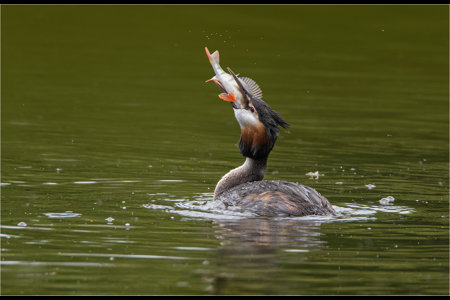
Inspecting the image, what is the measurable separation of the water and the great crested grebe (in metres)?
0.23

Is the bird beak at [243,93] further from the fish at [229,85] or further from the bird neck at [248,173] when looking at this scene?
the bird neck at [248,173]

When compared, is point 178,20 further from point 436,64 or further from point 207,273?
point 207,273

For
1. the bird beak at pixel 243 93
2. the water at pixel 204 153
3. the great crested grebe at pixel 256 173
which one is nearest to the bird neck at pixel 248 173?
the great crested grebe at pixel 256 173

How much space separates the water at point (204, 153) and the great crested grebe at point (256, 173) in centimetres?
23

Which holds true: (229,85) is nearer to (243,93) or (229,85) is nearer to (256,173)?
(243,93)

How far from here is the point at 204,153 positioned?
612 inches

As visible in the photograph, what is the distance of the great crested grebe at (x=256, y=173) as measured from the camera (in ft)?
33.6

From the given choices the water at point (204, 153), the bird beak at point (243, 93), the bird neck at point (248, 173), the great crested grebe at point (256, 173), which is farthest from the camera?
the bird neck at point (248, 173)

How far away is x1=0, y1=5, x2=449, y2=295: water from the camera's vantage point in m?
7.98

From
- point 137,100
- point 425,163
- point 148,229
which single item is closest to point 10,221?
point 148,229

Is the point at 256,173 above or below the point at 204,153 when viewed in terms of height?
below

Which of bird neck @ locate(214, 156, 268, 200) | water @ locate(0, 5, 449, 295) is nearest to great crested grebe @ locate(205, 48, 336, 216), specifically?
bird neck @ locate(214, 156, 268, 200)

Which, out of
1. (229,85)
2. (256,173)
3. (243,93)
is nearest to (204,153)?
(256,173)

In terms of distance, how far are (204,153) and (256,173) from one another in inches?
156
